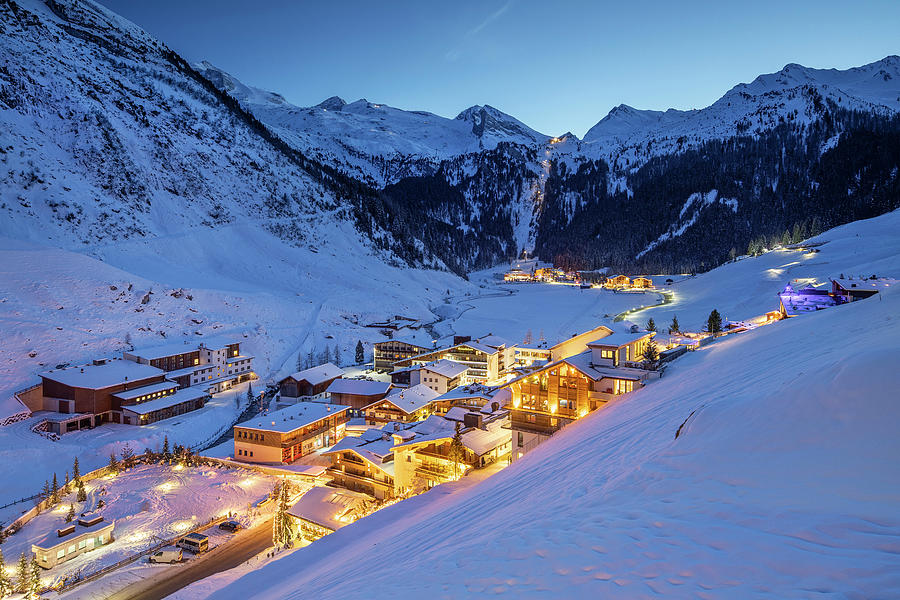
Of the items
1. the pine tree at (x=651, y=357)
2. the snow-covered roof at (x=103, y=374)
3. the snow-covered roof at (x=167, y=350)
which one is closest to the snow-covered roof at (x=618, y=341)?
the pine tree at (x=651, y=357)

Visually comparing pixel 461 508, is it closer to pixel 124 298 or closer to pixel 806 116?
pixel 124 298

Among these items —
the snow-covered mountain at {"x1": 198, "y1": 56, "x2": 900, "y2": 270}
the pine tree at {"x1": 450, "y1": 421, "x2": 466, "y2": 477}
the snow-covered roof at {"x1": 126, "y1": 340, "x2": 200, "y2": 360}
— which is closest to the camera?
the pine tree at {"x1": 450, "y1": 421, "x2": 466, "y2": 477}

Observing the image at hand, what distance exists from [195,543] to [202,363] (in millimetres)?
25518

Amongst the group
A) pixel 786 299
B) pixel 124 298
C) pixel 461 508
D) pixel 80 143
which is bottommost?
pixel 461 508

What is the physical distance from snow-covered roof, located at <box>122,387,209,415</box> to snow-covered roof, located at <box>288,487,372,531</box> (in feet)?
61.4

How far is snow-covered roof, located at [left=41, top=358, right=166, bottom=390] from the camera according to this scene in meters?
32.8

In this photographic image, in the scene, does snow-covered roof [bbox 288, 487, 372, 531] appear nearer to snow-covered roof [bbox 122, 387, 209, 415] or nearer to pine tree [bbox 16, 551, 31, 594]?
pine tree [bbox 16, 551, 31, 594]

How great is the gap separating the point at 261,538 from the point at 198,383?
23825mm

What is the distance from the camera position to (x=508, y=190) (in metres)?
198

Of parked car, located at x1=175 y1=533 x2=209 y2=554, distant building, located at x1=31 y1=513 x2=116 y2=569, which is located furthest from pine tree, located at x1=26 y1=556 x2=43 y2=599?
parked car, located at x1=175 y1=533 x2=209 y2=554

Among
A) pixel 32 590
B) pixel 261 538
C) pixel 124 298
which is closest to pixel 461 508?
pixel 261 538

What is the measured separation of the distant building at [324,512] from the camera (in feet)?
63.8

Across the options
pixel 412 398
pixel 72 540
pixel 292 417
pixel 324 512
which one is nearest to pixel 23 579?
pixel 72 540

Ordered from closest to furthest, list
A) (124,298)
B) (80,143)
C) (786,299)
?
(786,299) < (124,298) < (80,143)
